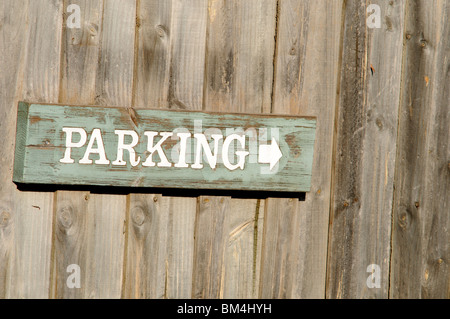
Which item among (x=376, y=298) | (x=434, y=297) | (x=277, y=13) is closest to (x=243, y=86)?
(x=277, y=13)

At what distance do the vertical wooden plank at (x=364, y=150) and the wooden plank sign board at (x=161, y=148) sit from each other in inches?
8.0

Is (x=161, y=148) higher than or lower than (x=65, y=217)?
higher

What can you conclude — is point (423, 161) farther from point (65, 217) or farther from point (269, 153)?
point (65, 217)

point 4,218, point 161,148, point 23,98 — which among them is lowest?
point 4,218

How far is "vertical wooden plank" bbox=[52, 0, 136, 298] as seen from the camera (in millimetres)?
2076

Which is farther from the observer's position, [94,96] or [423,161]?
[423,161]

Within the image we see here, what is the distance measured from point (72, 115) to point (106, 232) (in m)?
0.48

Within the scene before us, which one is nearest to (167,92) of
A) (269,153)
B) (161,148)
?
(161,148)

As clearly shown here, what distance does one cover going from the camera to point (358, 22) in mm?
2219

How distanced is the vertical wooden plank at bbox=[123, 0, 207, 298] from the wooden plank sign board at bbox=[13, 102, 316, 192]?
0.10 m

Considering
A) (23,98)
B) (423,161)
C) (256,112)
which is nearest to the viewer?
(23,98)

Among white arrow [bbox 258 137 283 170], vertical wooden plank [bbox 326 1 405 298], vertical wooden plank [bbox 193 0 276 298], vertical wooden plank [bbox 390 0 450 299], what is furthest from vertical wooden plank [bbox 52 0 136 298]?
vertical wooden plank [bbox 390 0 450 299]

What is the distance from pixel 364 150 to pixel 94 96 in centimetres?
115

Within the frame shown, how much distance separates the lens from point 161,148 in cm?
206
